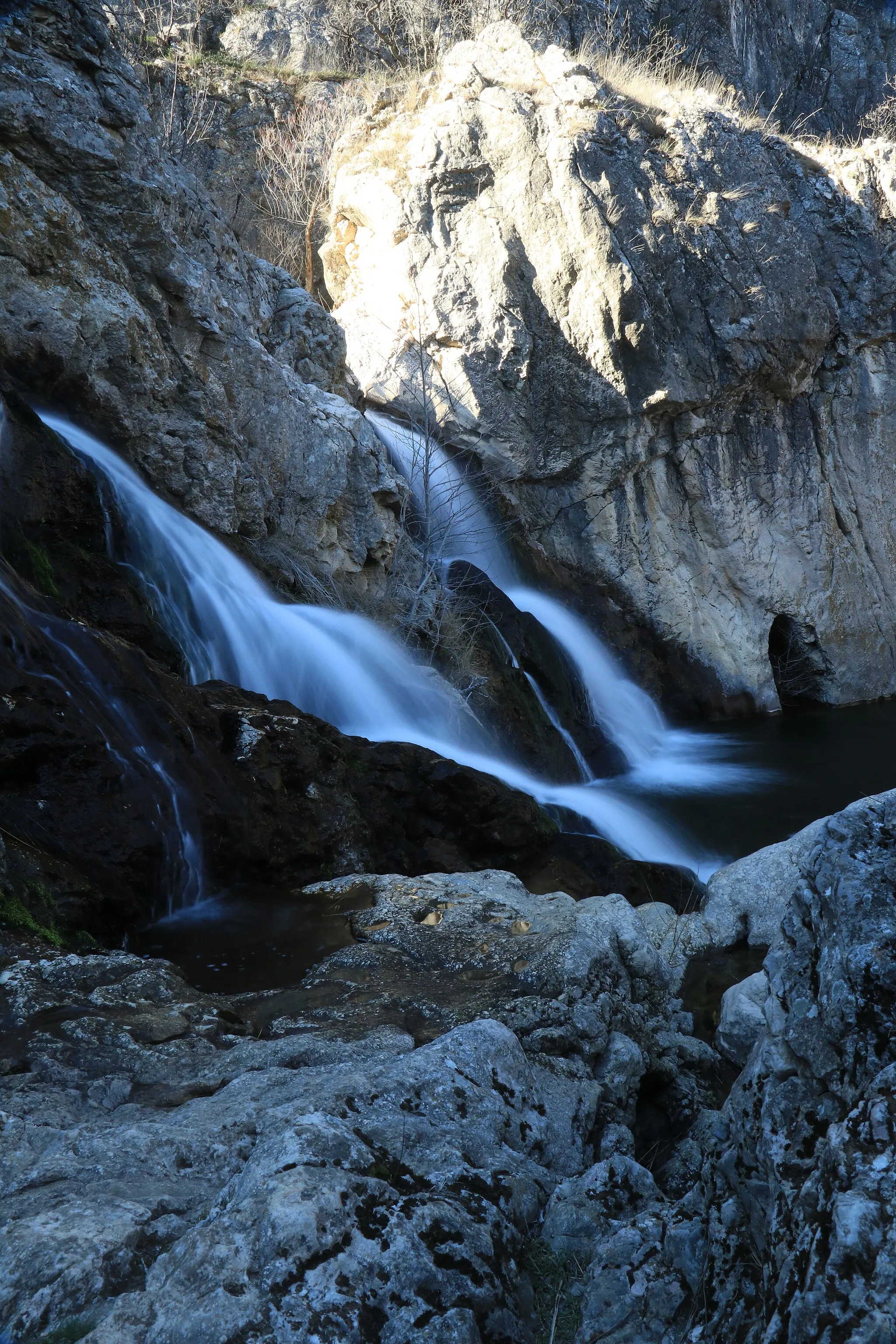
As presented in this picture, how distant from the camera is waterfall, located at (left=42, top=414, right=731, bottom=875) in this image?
7922 millimetres

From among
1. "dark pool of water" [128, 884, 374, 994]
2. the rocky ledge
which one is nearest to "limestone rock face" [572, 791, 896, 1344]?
the rocky ledge

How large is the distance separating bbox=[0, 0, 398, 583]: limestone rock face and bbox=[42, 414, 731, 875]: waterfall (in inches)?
22.6

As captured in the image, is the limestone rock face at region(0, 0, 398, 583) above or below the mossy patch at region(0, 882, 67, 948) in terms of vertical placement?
above

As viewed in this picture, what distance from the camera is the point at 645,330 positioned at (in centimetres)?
1523

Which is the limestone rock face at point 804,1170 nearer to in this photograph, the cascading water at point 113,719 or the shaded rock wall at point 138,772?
the shaded rock wall at point 138,772

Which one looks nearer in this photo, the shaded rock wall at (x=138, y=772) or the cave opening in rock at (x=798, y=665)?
the shaded rock wall at (x=138, y=772)

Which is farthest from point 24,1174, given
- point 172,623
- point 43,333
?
point 43,333

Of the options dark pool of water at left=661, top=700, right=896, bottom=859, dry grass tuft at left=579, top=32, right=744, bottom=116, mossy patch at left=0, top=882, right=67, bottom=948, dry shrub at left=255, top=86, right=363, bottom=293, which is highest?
dry grass tuft at left=579, top=32, right=744, bottom=116

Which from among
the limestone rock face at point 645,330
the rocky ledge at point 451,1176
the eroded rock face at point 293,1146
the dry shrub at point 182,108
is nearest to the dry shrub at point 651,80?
the limestone rock face at point 645,330

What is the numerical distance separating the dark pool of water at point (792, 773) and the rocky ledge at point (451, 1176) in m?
6.24

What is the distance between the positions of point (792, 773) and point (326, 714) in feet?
23.4

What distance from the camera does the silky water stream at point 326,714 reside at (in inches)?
185

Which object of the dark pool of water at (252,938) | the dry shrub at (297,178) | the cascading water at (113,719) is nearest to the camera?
the dark pool of water at (252,938)

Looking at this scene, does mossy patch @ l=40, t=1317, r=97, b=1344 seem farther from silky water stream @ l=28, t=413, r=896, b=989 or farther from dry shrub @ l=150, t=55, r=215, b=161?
dry shrub @ l=150, t=55, r=215, b=161
